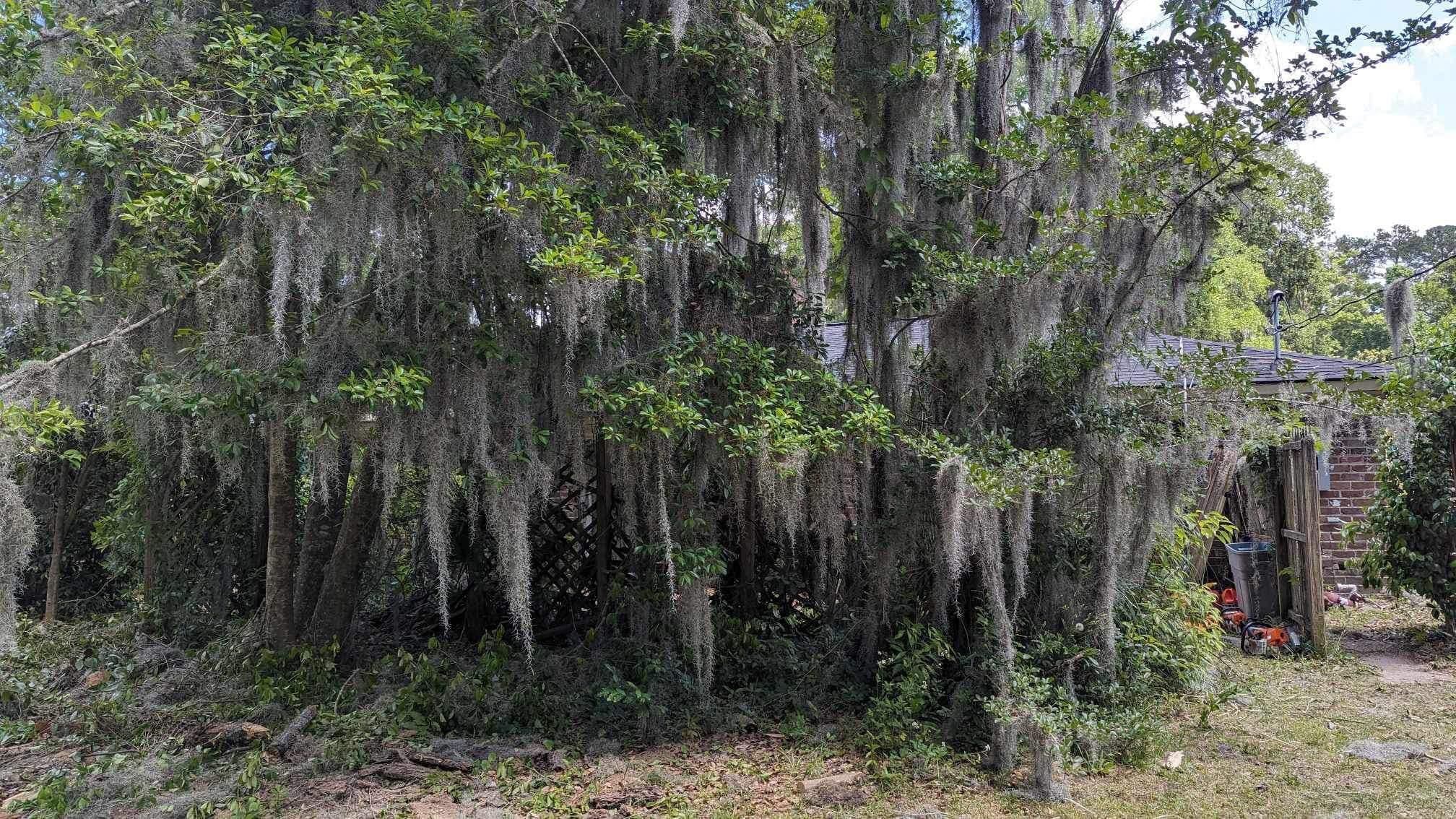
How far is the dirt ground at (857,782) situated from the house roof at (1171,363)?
200 centimetres

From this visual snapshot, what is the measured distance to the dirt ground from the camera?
4.02 meters

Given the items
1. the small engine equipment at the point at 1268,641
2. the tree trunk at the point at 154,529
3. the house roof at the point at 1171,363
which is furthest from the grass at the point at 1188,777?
the tree trunk at the point at 154,529

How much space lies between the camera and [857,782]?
14.3 feet

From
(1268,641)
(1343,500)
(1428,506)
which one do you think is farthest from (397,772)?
(1343,500)

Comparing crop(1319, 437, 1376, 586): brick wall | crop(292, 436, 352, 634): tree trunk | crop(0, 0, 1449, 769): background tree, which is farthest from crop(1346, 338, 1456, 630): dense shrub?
crop(292, 436, 352, 634): tree trunk

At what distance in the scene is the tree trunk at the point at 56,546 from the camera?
7.78 m

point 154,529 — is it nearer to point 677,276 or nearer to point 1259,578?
point 677,276

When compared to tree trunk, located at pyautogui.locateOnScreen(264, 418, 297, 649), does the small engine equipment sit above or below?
below

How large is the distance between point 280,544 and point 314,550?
0.72 feet

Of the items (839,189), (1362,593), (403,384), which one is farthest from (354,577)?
(1362,593)

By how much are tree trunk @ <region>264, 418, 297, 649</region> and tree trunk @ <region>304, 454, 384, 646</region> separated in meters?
0.19

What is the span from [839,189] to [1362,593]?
22.8ft

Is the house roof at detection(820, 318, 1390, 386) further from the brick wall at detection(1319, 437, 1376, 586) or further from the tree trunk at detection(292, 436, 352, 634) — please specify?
the tree trunk at detection(292, 436, 352, 634)

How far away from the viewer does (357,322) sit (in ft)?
14.5
